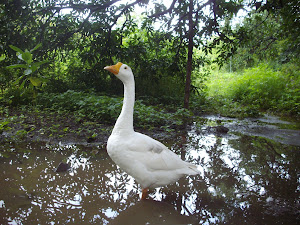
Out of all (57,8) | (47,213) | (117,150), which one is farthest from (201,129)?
(57,8)

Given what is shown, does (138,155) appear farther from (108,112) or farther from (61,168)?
(108,112)

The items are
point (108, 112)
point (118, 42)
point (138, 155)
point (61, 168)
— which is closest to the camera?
point (138, 155)

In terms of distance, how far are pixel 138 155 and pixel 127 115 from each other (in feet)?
1.61

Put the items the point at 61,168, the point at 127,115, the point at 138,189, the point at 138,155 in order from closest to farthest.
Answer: the point at 138,155, the point at 127,115, the point at 138,189, the point at 61,168

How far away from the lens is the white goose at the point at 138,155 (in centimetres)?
266

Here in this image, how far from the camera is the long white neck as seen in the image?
109 inches

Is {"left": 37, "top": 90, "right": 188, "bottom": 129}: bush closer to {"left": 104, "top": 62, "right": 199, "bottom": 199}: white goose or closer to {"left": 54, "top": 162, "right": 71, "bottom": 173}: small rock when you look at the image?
{"left": 54, "top": 162, "right": 71, "bottom": 173}: small rock

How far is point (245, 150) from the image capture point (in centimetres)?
451

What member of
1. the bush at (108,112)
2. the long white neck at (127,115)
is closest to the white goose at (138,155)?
the long white neck at (127,115)

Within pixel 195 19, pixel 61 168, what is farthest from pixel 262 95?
pixel 61 168

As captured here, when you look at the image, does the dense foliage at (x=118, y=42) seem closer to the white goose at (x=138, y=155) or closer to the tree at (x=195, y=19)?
the tree at (x=195, y=19)

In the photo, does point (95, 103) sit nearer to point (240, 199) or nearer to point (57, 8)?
point (57, 8)

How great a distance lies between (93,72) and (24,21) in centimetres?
250

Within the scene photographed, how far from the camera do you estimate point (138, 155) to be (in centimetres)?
268
